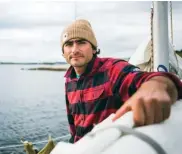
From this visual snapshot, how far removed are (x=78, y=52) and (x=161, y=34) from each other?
284cm

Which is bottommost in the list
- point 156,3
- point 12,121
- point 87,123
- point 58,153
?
point 12,121

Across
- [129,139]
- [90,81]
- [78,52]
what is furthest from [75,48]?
[129,139]

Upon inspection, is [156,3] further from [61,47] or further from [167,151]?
[167,151]

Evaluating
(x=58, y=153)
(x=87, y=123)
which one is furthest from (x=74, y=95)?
(x=58, y=153)

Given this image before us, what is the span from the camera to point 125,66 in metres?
2.36

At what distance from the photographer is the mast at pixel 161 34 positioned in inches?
207

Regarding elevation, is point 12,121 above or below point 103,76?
below

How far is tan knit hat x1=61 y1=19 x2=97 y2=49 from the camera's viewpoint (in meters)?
2.67

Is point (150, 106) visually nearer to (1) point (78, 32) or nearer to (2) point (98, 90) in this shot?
(2) point (98, 90)

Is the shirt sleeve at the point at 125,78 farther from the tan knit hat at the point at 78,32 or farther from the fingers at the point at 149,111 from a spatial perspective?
the fingers at the point at 149,111

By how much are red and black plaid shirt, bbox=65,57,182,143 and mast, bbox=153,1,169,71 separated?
2587mm

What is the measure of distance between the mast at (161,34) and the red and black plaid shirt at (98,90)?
102 inches

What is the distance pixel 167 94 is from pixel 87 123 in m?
1.22

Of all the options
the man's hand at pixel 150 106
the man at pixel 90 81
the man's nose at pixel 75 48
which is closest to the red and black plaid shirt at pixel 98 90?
the man at pixel 90 81
